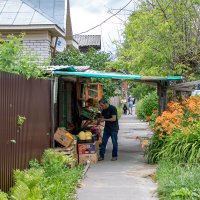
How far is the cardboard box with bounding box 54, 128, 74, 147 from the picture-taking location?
11229mm

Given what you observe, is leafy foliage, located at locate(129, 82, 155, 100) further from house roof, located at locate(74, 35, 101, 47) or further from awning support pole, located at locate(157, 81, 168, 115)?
awning support pole, located at locate(157, 81, 168, 115)

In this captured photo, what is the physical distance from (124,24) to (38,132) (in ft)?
24.0

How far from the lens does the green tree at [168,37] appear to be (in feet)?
46.2

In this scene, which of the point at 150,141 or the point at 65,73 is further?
the point at 150,141

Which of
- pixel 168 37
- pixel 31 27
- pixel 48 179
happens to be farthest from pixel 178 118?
pixel 31 27

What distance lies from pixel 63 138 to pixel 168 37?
4.95 metres

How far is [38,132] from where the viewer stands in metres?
9.74

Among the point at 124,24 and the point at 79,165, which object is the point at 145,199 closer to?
the point at 79,165

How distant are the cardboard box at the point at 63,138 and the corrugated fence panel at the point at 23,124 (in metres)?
0.56

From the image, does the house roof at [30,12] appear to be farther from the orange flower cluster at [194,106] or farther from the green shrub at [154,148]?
the orange flower cluster at [194,106]

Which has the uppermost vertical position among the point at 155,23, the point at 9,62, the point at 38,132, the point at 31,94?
the point at 155,23

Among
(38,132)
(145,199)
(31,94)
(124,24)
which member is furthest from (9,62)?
(124,24)

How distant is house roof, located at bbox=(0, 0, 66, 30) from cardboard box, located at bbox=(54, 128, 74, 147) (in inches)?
227

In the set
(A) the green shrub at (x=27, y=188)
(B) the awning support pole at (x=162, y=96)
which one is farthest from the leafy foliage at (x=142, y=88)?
(A) the green shrub at (x=27, y=188)
